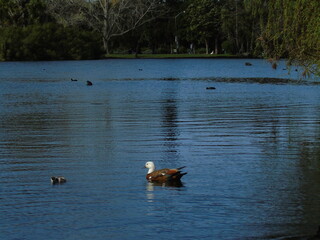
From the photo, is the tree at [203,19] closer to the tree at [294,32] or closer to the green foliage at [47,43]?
the green foliage at [47,43]

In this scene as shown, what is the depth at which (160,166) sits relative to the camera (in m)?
20.7

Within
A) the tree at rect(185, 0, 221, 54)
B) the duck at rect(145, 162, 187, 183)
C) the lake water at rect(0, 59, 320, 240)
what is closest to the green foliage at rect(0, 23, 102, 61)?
the tree at rect(185, 0, 221, 54)

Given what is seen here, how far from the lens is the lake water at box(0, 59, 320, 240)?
14.3 m

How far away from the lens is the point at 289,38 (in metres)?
22.9

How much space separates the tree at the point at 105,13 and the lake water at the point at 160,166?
9175cm

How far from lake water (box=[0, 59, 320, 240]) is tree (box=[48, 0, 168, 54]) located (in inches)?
3612

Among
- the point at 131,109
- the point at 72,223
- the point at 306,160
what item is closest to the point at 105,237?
the point at 72,223

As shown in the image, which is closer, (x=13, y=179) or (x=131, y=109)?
(x=13, y=179)

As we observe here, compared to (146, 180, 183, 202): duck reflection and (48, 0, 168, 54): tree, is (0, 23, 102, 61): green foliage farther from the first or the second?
(146, 180, 183, 202): duck reflection

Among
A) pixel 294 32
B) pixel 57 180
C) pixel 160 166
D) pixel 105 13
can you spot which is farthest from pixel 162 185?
pixel 105 13

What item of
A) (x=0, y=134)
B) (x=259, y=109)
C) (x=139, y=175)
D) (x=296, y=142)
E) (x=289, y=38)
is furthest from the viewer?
(x=259, y=109)

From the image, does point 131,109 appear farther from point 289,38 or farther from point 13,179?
point 13,179

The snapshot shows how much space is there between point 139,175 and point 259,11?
328 inches

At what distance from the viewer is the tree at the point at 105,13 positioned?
5138 inches
